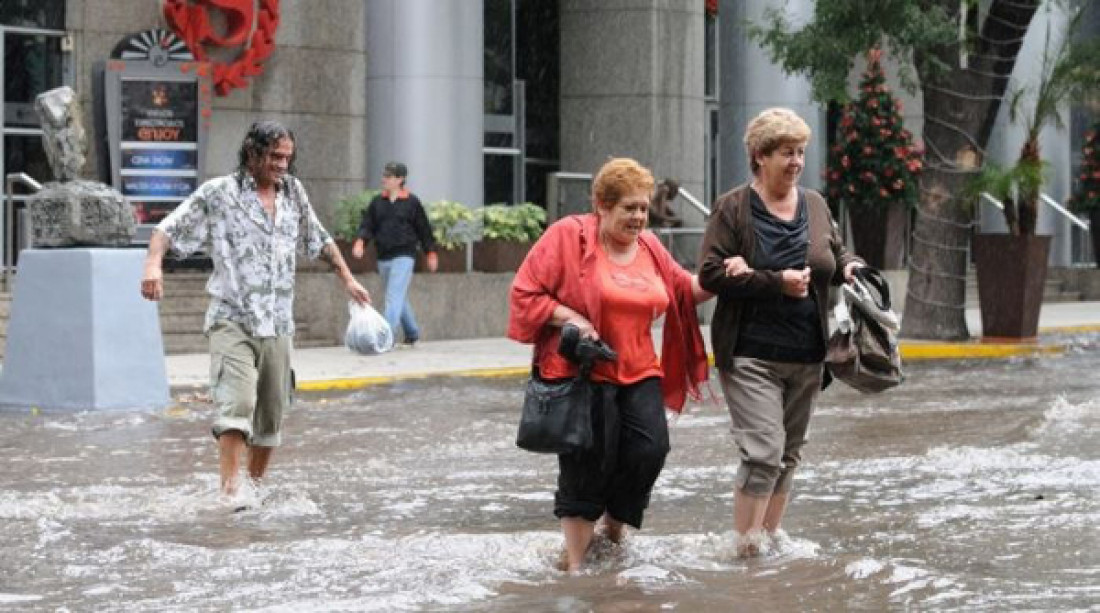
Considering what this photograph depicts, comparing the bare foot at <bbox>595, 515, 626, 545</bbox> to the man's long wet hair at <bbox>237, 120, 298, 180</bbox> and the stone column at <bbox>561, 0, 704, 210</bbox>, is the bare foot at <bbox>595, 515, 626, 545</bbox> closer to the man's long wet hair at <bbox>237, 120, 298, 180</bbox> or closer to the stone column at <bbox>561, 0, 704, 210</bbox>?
the man's long wet hair at <bbox>237, 120, 298, 180</bbox>

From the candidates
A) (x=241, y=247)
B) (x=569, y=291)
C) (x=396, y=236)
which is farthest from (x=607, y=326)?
(x=396, y=236)

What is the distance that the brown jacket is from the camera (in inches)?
360

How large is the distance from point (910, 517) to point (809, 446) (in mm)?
3309

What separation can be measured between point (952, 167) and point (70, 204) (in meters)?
11.4

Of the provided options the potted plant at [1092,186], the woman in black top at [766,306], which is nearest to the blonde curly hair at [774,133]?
the woman in black top at [766,306]

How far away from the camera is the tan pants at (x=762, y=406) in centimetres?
920

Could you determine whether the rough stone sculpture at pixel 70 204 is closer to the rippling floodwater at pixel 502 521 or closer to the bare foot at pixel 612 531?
the rippling floodwater at pixel 502 521

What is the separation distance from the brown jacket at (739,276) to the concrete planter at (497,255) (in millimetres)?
16884

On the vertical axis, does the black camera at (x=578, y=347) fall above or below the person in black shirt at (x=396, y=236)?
above

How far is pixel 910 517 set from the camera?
10.9m

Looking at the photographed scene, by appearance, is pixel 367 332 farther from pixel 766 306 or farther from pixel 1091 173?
pixel 1091 173

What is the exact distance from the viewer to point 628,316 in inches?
353

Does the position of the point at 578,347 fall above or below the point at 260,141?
below

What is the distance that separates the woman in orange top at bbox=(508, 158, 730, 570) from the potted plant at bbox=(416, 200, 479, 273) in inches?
661
